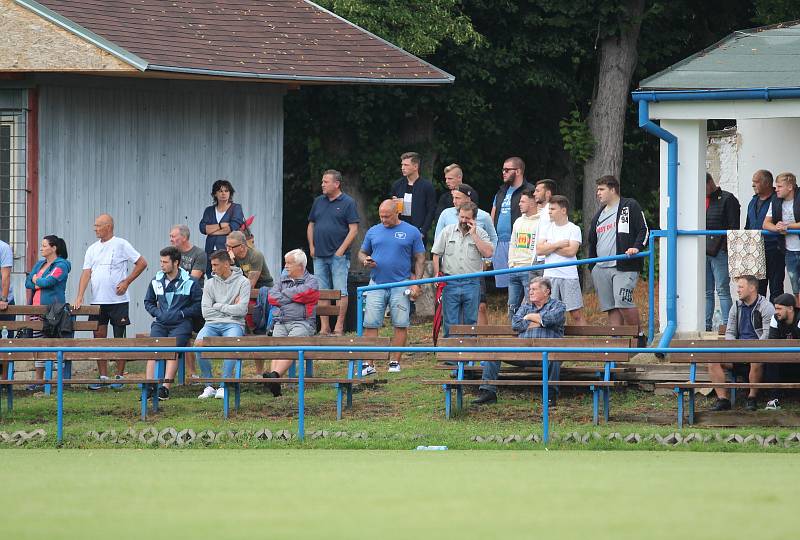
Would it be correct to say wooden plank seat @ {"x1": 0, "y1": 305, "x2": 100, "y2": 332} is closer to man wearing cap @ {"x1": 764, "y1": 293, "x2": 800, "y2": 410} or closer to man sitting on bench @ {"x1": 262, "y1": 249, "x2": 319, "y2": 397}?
man sitting on bench @ {"x1": 262, "y1": 249, "x2": 319, "y2": 397}

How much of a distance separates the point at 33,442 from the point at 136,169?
588 centimetres

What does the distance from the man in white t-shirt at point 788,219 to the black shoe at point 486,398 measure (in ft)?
10.3

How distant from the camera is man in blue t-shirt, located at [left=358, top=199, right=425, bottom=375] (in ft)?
54.9

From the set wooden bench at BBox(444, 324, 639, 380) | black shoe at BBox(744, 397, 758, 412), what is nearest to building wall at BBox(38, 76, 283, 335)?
wooden bench at BBox(444, 324, 639, 380)

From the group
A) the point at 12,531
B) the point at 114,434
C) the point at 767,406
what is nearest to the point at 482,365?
the point at 767,406

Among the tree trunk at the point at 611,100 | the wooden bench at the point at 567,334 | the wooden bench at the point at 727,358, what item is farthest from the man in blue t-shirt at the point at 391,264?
the tree trunk at the point at 611,100

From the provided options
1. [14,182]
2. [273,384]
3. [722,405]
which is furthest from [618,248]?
[14,182]

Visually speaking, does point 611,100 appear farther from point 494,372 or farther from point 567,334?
point 494,372

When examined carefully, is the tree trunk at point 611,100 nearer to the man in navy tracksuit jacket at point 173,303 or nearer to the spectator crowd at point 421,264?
the spectator crowd at point 421,264

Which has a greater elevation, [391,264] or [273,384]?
[391,264]

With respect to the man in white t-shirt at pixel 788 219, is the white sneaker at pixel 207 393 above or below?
below

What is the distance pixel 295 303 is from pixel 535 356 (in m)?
2.76

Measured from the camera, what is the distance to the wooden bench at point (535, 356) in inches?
549

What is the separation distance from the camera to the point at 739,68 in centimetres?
1572
